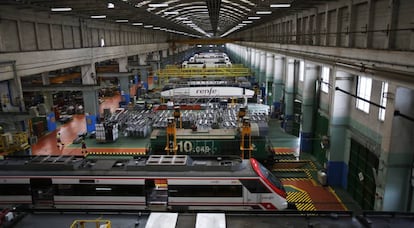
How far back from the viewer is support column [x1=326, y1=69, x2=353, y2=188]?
1611cm

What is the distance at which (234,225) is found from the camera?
24.2 feet

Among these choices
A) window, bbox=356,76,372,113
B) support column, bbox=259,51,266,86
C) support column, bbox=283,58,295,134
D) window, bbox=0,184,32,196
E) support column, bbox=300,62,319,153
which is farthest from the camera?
support column, bbox=259,51,266,86

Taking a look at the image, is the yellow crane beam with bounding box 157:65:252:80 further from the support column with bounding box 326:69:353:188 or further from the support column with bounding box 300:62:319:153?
the support column with bounding box 326:69:353:188

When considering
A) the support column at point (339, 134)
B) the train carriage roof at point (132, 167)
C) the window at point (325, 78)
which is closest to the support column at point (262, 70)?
the window at point (325, 78)

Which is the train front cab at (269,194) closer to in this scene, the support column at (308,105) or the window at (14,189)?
the window at (14,189)

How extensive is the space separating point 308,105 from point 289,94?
5.22 meters

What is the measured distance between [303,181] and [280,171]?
174cm

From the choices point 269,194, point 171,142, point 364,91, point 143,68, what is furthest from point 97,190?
point 143,68

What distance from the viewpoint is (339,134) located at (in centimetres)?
1697

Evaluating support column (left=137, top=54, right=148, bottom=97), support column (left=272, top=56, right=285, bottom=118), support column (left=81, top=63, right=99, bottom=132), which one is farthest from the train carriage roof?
support column (left=137, top=54, right=148, bottom=97)

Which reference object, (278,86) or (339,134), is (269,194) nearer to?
(339,134)

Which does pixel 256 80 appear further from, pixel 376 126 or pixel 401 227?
pixel 401 227

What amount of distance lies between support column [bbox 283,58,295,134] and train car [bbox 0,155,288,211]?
14577mm

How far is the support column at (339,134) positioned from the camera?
16.1 metres
